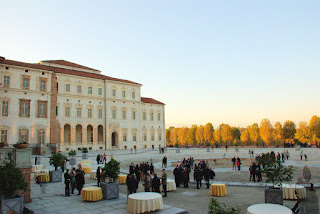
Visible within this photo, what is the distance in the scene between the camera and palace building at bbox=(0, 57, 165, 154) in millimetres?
39156

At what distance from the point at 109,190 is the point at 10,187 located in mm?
3998

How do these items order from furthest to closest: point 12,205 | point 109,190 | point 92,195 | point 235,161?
point 235,161, point 109,190, point 92,195, point 12,205

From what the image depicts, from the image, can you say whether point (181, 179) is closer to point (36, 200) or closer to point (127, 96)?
point (36, 200)

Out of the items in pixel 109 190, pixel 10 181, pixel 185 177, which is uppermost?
pixel 10 181

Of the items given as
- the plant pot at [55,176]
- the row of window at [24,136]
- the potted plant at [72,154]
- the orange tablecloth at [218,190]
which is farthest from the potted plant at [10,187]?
the row of window at [24,136]

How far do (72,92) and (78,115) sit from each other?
4565 mm

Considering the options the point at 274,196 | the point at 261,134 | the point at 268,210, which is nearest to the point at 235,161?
the point at 274,196

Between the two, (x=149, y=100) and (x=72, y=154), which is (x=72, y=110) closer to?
(x=72, y=154)

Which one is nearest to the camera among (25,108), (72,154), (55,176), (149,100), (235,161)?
(55,176)

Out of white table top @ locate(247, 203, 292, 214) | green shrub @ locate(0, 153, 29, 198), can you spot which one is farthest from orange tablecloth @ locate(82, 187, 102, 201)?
white table top @ locate(247, 203, 292, 214)

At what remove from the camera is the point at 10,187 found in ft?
27.5

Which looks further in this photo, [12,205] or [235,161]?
[235,161]

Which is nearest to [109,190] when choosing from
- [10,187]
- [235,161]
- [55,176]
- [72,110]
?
[10,187]

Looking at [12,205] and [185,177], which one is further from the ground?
[12,205]
